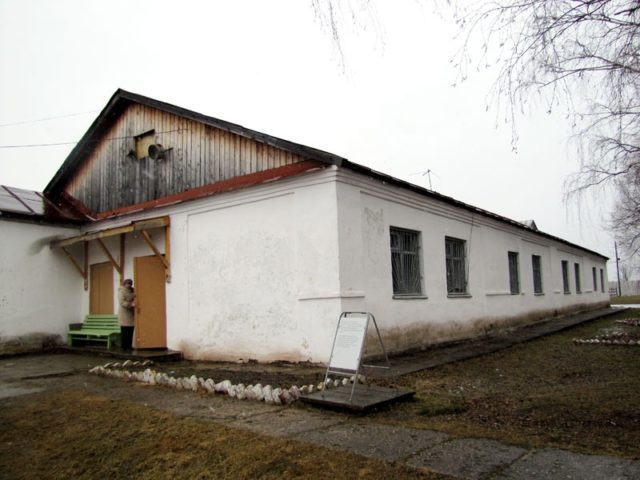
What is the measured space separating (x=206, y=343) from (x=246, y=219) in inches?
112

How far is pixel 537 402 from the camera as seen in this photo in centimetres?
577

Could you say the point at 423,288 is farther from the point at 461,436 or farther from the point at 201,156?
the point at 461,436

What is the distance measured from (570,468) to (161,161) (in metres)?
11.3

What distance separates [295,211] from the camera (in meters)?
9.27

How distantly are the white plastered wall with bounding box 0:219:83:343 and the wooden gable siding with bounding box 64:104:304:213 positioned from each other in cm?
179

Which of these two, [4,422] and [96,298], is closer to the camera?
[4,422]

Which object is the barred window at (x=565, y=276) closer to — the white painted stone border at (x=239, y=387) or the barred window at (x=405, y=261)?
the barred window at (x=405, y=261)

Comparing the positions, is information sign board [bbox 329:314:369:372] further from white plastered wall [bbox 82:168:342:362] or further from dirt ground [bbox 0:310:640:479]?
white plastered wall [bbox 82:168:342:362]

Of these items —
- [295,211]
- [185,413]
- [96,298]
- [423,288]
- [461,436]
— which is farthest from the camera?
[96,298]

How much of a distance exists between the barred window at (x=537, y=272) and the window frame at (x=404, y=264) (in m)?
9.73

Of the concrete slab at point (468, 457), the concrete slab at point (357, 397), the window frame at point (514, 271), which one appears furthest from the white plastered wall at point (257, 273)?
the window frame at point (514, 271)

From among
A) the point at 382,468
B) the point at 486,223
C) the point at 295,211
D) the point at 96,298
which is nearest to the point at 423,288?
the point at 295,211

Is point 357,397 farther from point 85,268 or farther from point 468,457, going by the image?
point 85,268

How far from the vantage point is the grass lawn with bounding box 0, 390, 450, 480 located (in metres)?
3.74
